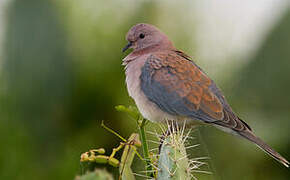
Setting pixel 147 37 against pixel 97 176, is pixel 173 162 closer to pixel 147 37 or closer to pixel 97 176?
pixel 97 176

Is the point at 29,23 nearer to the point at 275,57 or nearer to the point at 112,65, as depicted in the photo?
the point at 112,65

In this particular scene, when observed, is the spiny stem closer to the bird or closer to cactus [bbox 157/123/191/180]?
cactus [bbox 157/123/191/180]

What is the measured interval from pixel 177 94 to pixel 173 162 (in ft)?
3.54

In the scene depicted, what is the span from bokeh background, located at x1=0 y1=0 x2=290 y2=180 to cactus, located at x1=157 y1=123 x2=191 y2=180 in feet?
9.22

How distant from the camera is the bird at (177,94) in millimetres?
2637

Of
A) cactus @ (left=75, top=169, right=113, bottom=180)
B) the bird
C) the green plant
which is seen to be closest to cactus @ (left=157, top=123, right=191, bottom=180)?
the green plant

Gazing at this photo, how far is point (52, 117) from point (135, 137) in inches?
137

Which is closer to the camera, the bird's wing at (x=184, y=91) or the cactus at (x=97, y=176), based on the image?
the cactus at (x=97, y=176)

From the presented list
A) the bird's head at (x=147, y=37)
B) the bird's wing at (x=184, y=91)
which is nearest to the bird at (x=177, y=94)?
the bird's wing at (x=184, y=91)

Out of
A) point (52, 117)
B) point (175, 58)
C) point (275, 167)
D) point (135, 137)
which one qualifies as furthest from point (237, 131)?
point (52, 117)

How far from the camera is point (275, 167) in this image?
4.83m

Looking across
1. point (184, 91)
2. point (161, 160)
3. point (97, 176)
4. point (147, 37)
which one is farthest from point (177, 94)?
point (97, 176)

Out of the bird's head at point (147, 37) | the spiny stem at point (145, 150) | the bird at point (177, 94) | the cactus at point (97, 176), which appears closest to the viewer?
the cactus at point (97, 176)

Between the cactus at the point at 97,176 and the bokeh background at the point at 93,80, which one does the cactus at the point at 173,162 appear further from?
the bokeh background at the point at 93,80
